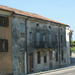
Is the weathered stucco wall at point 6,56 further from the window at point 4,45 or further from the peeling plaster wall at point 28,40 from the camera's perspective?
the peeling plaster wall at point 28,40

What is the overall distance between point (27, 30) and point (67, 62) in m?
14.1

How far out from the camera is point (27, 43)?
2325 centimetres

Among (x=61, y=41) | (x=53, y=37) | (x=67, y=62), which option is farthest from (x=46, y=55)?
(x=67, y=62)

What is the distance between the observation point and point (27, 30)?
912 inches

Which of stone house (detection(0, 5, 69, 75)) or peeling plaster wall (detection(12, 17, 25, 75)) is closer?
stone house (detection(0, 5, 69, 75))

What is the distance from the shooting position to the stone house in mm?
19594

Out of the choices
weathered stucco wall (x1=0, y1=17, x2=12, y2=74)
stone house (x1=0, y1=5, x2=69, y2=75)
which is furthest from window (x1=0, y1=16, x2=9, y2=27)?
weathered stucco wall (x1=0, y1=17, x2=12, y2=74)

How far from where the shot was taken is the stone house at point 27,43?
64.3 ft

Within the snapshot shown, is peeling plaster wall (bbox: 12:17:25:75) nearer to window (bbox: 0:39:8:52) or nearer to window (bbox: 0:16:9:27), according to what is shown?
window (bbox: 0:16:9:27)

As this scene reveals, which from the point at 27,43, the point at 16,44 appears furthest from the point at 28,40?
the point at 16,44

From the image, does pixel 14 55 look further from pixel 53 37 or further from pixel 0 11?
pixel 53 37

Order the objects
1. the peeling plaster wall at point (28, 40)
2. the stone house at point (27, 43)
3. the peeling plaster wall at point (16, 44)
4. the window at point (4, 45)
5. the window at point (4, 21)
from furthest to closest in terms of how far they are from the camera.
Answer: the peeling plaster wall at point (28, 40), the peeling plaster wall at point (16, 44), the stone house at point (27, 43), the window at point (4, 21), the window at point (4, 45)

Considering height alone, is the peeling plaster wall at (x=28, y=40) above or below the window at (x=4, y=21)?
below

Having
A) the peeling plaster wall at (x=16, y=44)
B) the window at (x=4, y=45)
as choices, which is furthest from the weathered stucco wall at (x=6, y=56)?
the peeling plaster wall at (x=16, y=44)
